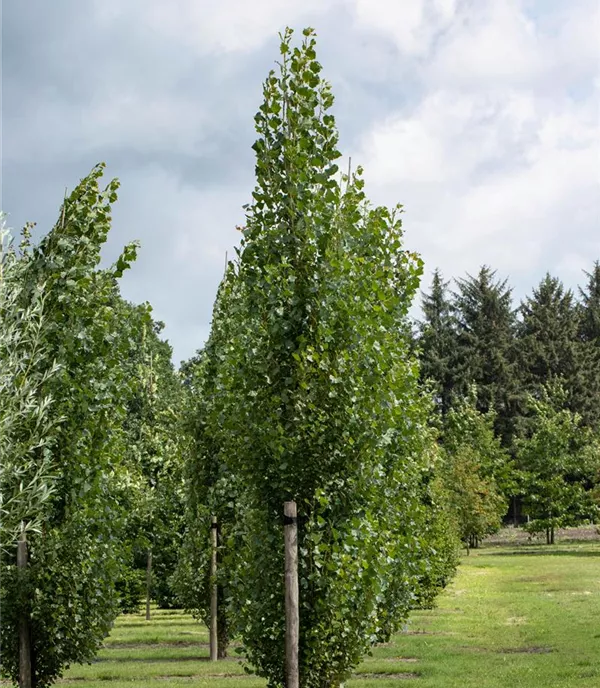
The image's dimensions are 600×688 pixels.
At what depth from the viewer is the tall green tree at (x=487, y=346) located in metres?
61.4

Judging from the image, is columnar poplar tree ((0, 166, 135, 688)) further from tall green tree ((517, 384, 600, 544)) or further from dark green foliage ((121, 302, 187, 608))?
tall green tree ((517, 384, 600, 544))

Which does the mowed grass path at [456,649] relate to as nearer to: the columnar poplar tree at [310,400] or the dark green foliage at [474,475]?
the columnar poplar tree at [310,400]

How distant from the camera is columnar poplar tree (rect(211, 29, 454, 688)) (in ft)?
23.8

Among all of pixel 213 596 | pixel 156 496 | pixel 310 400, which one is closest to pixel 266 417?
pixel 310 400

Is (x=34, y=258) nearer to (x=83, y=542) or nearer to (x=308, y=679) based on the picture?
(x=83, y=542)

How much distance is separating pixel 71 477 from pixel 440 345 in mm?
55190

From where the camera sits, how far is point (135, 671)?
13.0 meters

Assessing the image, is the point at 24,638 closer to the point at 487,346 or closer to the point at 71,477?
the point at 71,477

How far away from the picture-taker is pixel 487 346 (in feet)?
210

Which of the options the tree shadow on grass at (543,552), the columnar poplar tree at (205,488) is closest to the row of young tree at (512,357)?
the tree shadow on grass at (543,552)

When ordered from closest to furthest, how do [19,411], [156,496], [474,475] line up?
[19,411] < [156,496] < [474,475]

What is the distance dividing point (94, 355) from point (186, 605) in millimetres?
6053

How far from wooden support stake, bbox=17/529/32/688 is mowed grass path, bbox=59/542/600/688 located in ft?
9.38

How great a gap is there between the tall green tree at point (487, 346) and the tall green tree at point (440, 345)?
640 mm
